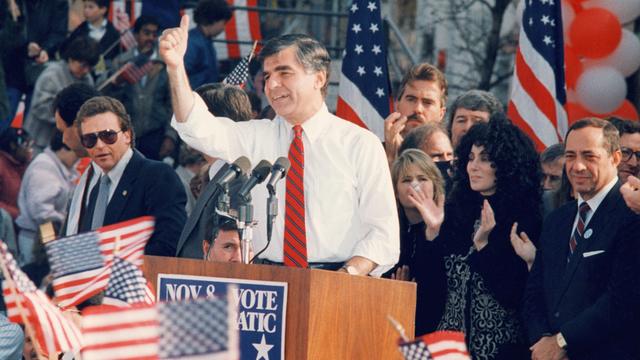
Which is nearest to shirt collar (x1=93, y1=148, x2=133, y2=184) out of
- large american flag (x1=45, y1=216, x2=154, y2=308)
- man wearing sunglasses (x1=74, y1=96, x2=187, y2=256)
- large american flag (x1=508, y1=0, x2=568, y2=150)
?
man wearing sunglasses (x1=74, y1=96, x2=187, y2=256)

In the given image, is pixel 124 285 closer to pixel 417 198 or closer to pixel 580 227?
pixel 580 227

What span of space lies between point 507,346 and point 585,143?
121cm

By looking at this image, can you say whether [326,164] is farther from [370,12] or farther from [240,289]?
[370,12]

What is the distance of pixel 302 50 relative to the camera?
7.40 m

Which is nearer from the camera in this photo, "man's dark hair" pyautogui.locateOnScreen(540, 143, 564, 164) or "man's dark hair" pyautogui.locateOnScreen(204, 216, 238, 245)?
"man's dark hair" pyautogui.locateOnScreen(204, 216, 238, 245)

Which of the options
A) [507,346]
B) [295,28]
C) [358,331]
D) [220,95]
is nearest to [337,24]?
[295,28]

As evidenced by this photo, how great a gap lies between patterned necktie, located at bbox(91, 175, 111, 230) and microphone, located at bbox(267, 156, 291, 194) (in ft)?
7.67

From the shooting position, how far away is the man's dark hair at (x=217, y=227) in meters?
7.54

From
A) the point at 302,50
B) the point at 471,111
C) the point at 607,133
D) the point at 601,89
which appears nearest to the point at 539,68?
the point at 601,89

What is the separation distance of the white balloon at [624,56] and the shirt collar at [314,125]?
17.6 ft

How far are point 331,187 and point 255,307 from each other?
103cm

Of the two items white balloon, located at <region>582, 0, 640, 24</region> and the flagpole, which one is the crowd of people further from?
white balloon, located at <region>582, 0, 640, 24</region>

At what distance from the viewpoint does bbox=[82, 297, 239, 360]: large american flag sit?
15.5 feet

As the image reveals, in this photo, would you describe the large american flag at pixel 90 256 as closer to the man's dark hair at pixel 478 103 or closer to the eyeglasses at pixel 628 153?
the eyeglasses at pixel 628 153
